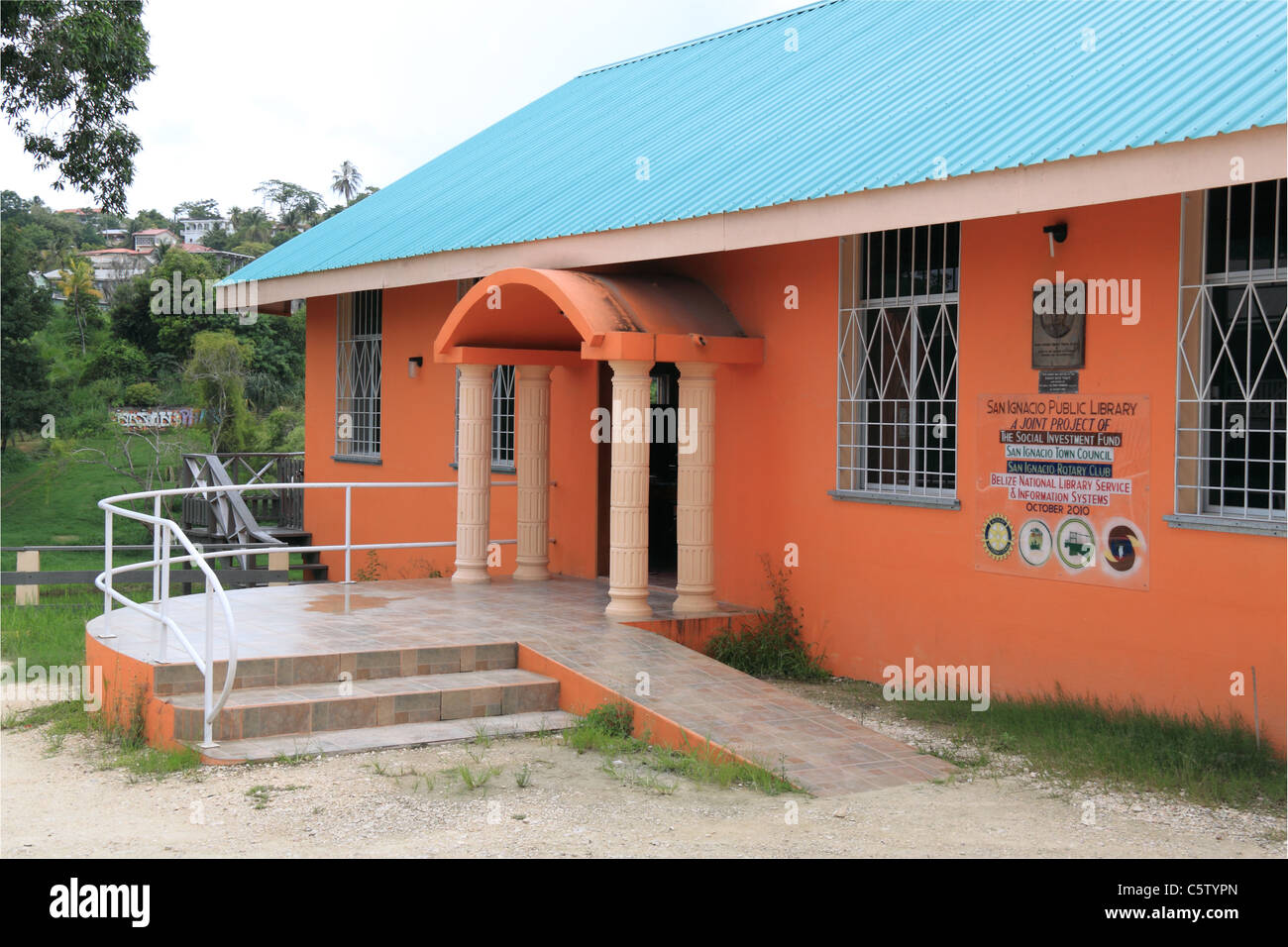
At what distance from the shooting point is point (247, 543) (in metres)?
17.2

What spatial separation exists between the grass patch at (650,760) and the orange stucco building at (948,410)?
2291mm

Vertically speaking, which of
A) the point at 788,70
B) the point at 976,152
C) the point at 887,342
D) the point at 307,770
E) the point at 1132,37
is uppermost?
the point at 788,70

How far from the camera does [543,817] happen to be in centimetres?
647

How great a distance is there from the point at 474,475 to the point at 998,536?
5.38 meters

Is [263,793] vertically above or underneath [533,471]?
underneath

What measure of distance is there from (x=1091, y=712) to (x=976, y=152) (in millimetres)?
3533

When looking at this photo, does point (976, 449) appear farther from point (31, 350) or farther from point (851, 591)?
point (31, 350)

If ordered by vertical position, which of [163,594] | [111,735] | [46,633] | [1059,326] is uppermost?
[1059,326]

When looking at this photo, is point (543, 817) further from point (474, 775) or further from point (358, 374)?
point (358, 374)

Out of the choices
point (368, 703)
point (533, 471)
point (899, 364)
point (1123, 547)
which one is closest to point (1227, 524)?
point (1123, 547)

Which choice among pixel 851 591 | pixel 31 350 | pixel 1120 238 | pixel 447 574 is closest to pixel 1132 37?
pixel 1120 238

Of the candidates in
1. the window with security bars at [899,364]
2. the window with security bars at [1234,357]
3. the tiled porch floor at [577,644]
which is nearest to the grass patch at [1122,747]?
the tiled porch floor at [577,644]

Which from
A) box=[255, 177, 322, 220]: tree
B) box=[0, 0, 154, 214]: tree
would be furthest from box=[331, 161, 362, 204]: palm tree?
box=[0, 0, 154, 214]: tree

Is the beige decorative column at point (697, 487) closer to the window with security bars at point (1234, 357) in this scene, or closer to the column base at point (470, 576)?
the column base at point (470, 576)
